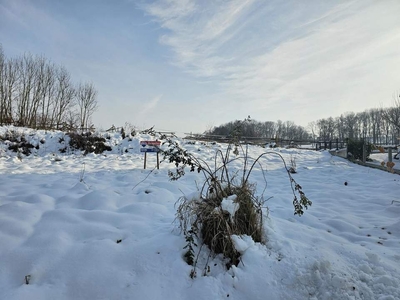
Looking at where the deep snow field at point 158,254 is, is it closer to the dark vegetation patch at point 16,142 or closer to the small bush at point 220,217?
the small bush at point 220,217

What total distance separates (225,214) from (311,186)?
4.36 metres

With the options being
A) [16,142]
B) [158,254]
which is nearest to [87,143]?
[16,142]

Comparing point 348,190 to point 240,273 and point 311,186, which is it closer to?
point 311,186

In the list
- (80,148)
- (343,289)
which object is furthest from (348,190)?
(80,148)

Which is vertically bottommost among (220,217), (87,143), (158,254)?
(158,254)

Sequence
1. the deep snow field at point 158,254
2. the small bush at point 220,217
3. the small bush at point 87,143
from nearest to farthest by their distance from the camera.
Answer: the deep snow field at point 158,254 < the small bush at point 220,217 < the small bush at point 87,143

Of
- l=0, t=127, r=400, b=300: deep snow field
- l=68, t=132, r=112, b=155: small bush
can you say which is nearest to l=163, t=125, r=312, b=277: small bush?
l=0, t=127, r=400, b=300: deep snow field

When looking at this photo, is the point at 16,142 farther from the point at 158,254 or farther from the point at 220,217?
the point at 220,217

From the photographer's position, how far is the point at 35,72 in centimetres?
1745

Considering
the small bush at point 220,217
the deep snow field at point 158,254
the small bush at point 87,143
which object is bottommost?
the deep snow field at point 158,254

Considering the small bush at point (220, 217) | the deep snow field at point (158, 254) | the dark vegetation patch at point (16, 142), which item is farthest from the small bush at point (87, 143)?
the small bush at point (220, 217)

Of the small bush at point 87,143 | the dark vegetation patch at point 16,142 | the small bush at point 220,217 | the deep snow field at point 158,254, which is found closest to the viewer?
the deep snow field at point 158,254

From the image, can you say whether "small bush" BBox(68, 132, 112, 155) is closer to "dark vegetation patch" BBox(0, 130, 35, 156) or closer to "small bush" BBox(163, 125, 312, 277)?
"dark vegetation patch" BBox(0, 130, 35, 156)

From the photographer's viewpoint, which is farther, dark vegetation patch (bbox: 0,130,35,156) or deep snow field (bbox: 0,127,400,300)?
dark vegetation patch (bbox: 0,130,35,156)
